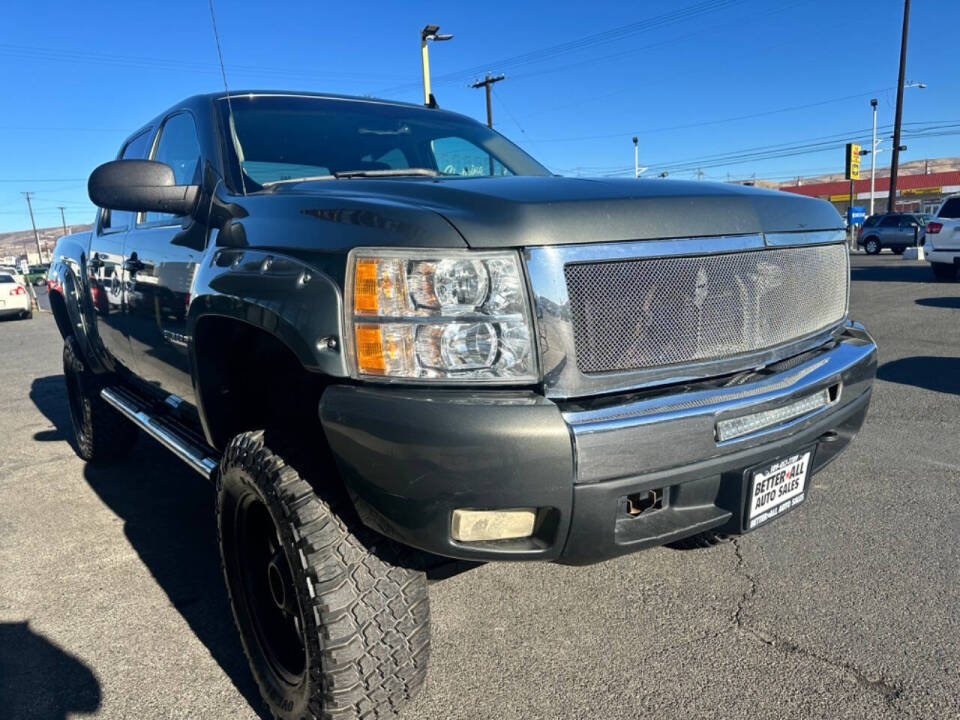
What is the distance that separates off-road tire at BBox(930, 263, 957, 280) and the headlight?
16.1m

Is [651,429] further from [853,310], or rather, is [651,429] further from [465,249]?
[853,310]

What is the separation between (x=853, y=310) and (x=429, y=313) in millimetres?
10707

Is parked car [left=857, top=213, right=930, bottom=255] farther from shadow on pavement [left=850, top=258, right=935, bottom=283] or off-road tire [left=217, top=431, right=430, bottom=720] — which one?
off-road tire [left=217, top=431, right=430, bottom=720]

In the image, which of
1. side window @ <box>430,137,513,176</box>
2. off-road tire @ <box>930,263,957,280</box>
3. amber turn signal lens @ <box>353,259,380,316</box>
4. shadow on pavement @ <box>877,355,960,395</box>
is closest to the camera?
amber turn signal lens @ <box>353,259,380,316</box>

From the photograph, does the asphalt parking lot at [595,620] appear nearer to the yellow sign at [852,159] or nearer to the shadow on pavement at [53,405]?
the shadow on pavement at [53,405]

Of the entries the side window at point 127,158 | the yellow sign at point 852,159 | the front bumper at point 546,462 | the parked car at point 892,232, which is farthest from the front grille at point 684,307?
the yellow sign at point 852,159

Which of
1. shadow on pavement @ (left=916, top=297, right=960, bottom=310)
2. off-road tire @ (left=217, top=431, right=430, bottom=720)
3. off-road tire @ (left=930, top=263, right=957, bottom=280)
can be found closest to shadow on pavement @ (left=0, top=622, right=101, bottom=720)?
off-road tire @ (left=217, top=431, right=430, bottom=720)

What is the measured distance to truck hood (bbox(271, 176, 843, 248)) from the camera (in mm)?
1749

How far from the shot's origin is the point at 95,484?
4.49m

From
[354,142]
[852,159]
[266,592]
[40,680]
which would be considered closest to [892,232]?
[852,159]

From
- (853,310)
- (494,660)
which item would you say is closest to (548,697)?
(494,660)

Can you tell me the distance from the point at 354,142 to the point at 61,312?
10.7ft

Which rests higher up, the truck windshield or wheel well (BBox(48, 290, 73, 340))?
the truck windshield

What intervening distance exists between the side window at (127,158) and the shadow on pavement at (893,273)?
15.6 meters
